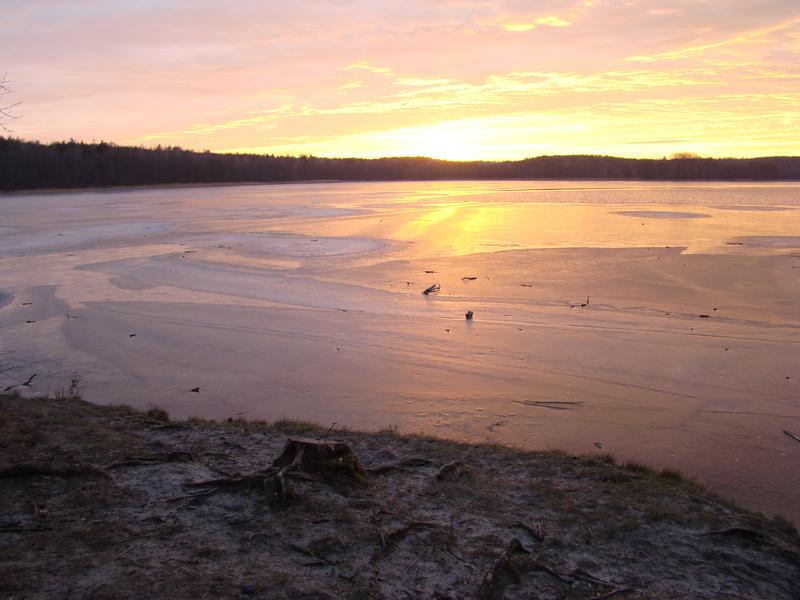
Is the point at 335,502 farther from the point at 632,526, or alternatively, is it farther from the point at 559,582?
the point at 632,526

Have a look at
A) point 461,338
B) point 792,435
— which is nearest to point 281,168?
point 461,338

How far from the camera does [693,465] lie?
18.2 feet

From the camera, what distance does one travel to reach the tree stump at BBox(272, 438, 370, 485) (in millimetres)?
4934

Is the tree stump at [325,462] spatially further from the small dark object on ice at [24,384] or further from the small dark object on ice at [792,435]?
the small dark object on ice at [24,384]

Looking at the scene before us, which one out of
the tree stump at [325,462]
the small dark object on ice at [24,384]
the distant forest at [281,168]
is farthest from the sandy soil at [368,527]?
the distant forest at [281,168]

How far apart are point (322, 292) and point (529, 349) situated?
17.7 ft

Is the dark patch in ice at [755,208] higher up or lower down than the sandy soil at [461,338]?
higher up

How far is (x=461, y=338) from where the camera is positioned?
954 cm

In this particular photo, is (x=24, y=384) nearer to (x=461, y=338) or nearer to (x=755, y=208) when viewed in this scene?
(x=461, y=338)

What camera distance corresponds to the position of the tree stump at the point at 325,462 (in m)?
4.93

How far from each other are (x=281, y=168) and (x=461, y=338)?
88048 mm

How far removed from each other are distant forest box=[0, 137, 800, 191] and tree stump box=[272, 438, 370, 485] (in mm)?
65035

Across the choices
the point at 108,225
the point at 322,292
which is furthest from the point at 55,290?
the point at 108,225

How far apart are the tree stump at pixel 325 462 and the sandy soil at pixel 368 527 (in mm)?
Answer: 48
